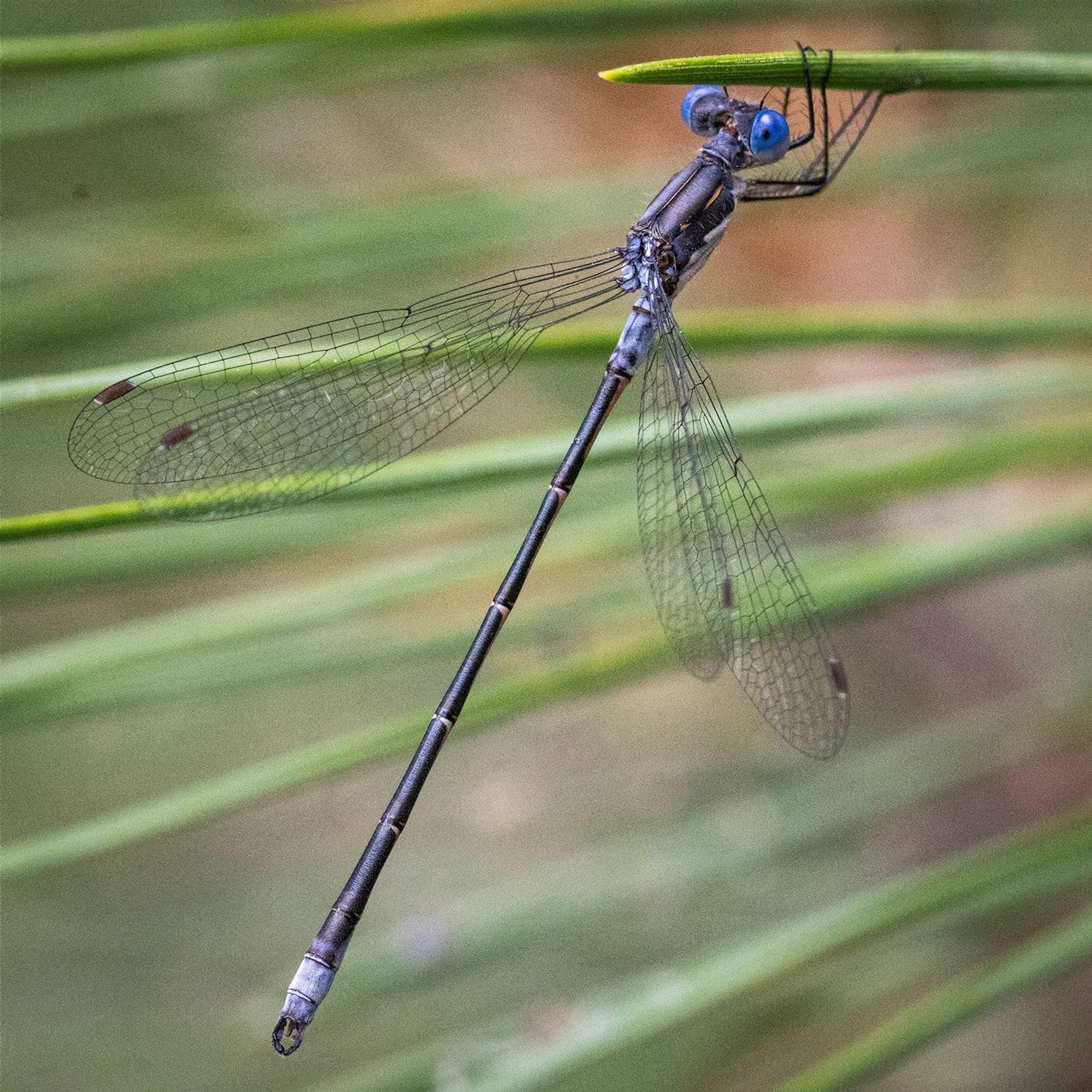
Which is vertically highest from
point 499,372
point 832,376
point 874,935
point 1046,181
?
point 832,376

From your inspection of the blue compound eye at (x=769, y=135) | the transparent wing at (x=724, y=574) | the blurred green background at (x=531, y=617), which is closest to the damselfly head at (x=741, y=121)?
the blue compound eye at (x=769, y=135)

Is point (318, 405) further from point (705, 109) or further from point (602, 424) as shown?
point (705, 109)

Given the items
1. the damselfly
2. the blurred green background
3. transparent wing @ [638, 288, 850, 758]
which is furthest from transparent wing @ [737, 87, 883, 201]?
transparent wing @ [638, 288, 850, 758]

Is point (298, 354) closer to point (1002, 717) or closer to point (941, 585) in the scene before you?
point (941, 585)

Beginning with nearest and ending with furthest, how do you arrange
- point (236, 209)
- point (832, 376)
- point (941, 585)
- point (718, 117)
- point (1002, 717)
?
point (941, 585) → point (718, 117) → point (236, 209) → point (1002, 717) → point (832, 376)

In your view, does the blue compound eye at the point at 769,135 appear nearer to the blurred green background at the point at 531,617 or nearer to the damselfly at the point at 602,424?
the damselfly at the point at 602,424

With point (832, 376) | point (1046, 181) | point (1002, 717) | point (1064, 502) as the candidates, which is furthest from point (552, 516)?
point (832, 376)
